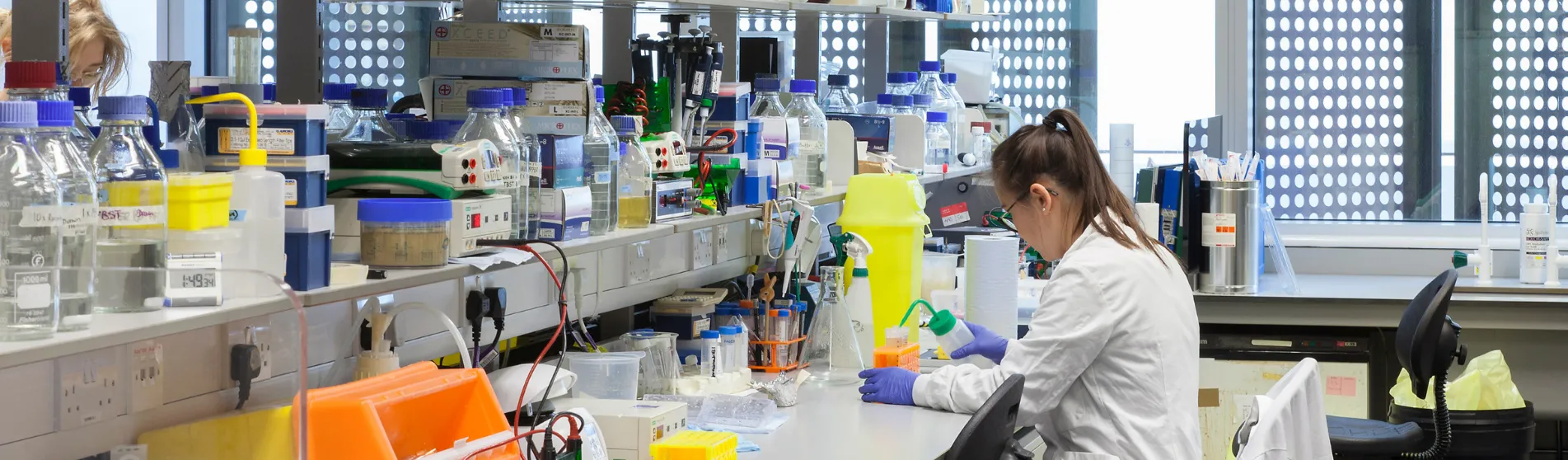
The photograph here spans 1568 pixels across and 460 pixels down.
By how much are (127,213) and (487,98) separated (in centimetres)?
64

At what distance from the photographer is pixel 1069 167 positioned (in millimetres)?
2275

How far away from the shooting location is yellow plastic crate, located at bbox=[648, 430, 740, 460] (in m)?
1.74

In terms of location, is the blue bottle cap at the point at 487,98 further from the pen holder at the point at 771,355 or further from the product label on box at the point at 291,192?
the pen holder at the point at 771,355

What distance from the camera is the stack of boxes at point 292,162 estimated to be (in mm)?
1531

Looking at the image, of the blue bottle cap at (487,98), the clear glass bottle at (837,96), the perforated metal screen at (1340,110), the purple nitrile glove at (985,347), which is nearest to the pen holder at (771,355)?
the purple nitrile glove at (985,347)

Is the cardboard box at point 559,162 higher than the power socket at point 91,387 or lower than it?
higher

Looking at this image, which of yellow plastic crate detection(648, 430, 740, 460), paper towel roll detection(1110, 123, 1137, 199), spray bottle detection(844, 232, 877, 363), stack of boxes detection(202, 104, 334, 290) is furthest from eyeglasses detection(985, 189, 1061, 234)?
stack of boxes detection(202, 104, 334, 290)

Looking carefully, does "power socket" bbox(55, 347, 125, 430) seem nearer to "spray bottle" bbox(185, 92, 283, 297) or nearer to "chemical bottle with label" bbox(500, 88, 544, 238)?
"spray bottle" bbox(185, 92, 283, 297)

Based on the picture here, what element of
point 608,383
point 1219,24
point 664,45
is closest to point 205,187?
point 608,383

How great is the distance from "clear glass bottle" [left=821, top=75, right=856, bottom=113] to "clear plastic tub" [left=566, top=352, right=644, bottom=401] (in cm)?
175

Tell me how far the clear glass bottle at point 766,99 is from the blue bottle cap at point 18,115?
1.92 metres

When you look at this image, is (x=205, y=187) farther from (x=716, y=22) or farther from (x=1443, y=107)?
(x=1443, y=107)

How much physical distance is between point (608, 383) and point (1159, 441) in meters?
0.89

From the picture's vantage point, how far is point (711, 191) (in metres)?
2.68
